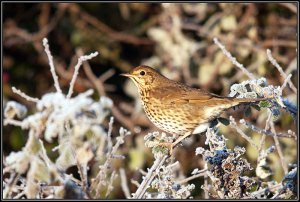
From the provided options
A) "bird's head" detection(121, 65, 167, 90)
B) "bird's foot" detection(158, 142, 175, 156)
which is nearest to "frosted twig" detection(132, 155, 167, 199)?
"bird's foot" detection(158, 142, 175, 156)

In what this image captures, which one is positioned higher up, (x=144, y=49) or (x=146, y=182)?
(x=144, y=49)

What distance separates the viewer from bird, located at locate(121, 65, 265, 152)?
3.32 m

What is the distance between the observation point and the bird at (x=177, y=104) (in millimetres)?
3320

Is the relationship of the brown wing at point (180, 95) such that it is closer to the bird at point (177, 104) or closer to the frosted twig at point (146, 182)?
the bird at point (177, 104)

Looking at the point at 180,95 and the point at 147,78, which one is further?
the point at 147,78

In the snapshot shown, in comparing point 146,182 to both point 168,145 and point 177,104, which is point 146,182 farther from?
point 177,104

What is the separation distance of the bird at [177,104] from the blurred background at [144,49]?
152 centimetres

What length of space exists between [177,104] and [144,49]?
3.48m

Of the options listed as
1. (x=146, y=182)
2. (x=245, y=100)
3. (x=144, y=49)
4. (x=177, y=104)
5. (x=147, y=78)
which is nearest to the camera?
(x=146, y=182)

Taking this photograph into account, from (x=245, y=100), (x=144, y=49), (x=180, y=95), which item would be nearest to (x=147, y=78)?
(x=180, y=95)

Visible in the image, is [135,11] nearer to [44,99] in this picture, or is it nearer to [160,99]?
[160,99]

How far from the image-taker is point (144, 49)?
280 inches

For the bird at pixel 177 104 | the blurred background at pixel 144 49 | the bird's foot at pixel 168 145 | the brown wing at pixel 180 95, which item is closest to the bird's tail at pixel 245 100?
the bird at pixel 177 104

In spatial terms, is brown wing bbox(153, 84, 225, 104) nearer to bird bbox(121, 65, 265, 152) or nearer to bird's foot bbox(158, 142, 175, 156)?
bird bbox(121, 65, 265, 152)
